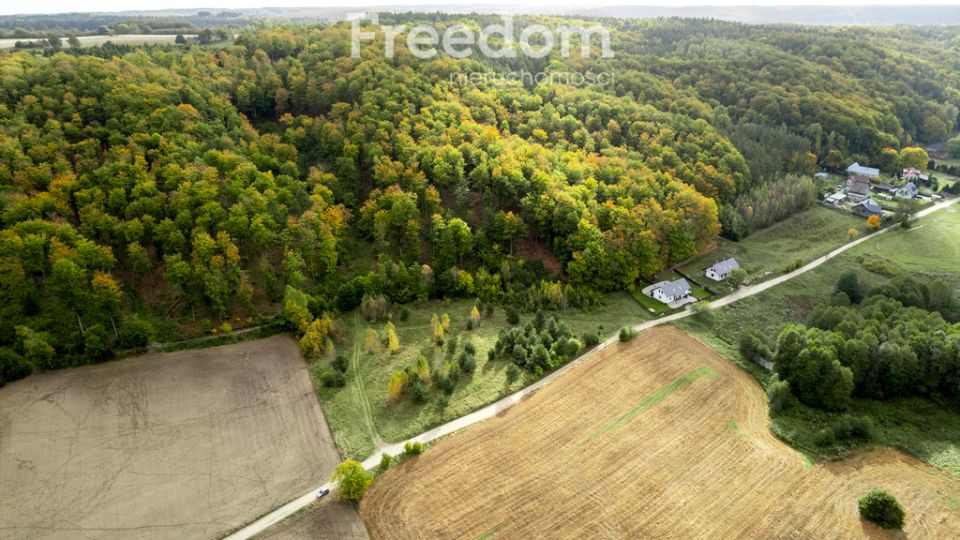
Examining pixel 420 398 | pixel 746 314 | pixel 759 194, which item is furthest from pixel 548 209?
pixel 759 194

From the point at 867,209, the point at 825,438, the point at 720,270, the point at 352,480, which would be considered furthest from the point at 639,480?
the point at 867,209

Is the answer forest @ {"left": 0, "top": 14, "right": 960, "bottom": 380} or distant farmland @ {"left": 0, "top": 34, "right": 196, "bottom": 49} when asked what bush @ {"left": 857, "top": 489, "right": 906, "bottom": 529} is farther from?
distant farmland @ {"left": 0, "top": 34, "right": 196, "bottom": 49}

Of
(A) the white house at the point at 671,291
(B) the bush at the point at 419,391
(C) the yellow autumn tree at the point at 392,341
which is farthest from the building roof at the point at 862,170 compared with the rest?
(B) the bush at the point at 419,391

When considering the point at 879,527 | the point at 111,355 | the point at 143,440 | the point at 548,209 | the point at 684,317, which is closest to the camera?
the point at 879,527

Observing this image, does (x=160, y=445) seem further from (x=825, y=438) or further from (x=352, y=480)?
(x=825, y=438)

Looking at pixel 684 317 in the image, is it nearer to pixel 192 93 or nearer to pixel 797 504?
pixel 797 504

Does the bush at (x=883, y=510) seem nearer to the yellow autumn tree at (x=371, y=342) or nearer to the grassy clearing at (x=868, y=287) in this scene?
the grassy clearing at (x=868, y=287)

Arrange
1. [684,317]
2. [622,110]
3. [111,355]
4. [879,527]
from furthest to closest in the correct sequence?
[622,110] < [684,317] < [111,355] < [879,527]
